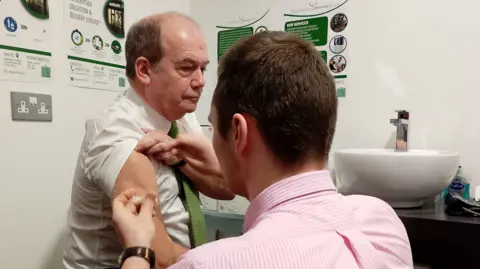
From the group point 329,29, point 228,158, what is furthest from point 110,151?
point 329,29

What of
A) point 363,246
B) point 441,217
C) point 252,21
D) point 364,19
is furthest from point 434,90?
point 363,246

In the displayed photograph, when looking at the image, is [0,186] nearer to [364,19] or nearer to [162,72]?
[162,72]

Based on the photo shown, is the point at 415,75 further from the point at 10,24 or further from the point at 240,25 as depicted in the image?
the point at 10,24

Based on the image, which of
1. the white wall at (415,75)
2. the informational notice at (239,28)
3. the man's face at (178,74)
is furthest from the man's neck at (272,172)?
the informational notice at (239,28)

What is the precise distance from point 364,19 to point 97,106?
3.79 ft

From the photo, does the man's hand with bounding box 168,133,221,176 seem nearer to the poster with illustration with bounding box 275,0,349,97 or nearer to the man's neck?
the man's neck

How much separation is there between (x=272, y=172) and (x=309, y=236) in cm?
14

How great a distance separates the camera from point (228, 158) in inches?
31.5

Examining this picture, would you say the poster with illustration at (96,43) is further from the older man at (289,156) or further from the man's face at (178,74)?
the older man at (289,156)

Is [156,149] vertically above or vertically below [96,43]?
below

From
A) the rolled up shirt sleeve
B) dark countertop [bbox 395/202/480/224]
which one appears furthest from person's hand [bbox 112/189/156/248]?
dark countertop [bbox 395/202/480/224]

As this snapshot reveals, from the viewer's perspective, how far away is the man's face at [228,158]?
0.78 meters

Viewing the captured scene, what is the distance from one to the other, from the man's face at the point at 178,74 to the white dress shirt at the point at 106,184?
0.05 m

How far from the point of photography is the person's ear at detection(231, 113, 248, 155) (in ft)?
2.37
